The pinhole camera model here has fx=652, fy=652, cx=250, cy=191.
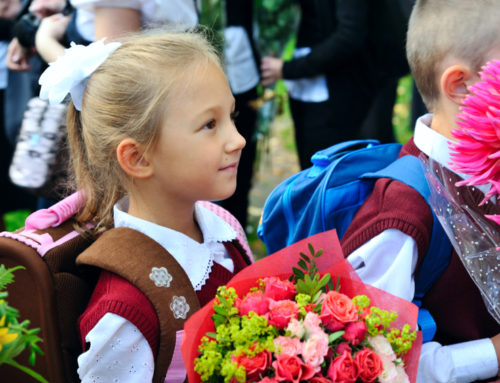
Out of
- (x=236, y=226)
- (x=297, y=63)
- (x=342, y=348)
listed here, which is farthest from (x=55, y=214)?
(x=297, y=63)

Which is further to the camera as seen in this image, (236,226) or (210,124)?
(236,226)

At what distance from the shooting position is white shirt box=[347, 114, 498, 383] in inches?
67.4

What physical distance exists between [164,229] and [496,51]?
105 centimetres

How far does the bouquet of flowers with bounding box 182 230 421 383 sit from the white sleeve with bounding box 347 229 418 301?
0.85 feet

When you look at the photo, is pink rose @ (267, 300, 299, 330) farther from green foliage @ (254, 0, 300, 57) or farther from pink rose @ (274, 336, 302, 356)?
green foliage @ (254, 0, 300, 57)

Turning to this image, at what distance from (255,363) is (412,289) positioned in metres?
0.66

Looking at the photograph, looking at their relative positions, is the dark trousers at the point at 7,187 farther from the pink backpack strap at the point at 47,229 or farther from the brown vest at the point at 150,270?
the brown vest at the point at 150,270

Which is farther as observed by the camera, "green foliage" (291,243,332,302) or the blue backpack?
the blue backpack

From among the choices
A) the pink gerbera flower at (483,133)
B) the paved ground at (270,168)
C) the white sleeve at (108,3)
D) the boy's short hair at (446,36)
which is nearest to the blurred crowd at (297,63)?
the white sleeve at (108,3)

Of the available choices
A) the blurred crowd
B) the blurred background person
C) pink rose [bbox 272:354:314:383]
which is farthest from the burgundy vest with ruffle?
the blurred background person

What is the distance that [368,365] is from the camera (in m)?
1.26

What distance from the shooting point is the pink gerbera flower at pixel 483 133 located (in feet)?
4.44

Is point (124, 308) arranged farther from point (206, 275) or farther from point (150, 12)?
point (150, 12)

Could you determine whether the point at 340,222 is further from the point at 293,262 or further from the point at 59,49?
the point at 59,49
